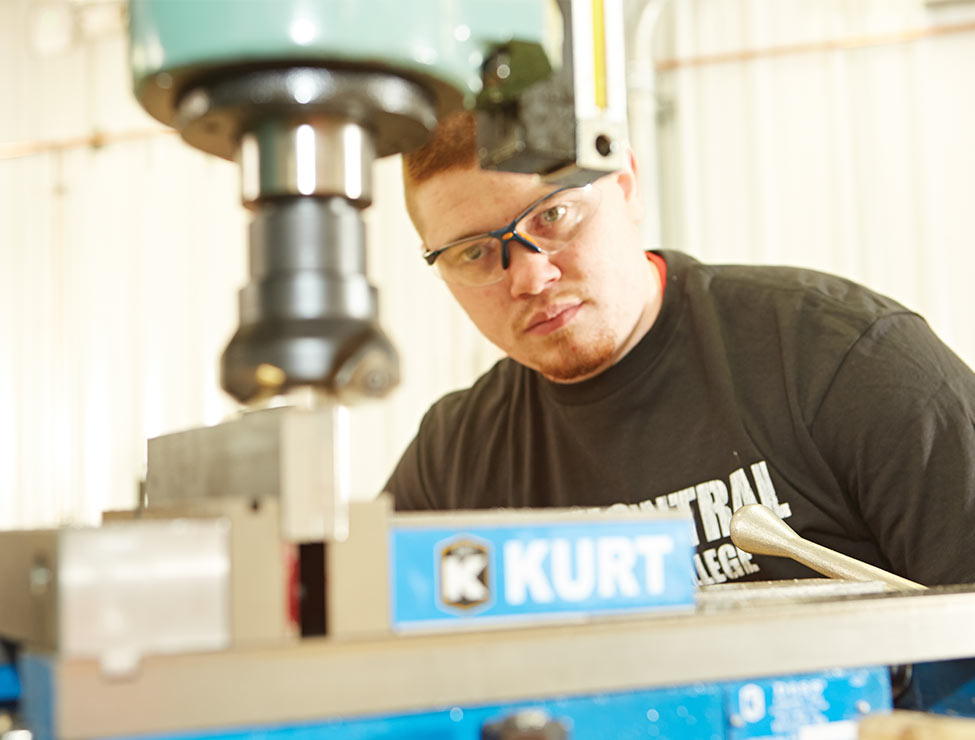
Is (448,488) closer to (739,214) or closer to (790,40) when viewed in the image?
(739,214)

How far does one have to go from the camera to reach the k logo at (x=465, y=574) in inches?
22.8

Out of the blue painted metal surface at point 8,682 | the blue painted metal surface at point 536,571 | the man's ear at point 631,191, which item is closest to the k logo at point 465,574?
the blue painted metal surface at point 536,571

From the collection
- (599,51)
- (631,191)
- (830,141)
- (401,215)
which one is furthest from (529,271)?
(401,215)

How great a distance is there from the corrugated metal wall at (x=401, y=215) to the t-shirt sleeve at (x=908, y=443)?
1.96 metres

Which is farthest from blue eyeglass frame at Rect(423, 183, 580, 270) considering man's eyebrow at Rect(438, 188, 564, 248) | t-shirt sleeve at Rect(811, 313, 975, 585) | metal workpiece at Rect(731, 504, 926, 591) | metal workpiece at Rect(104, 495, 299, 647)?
metal workpiece at Rect(104, 495, 299, 647)

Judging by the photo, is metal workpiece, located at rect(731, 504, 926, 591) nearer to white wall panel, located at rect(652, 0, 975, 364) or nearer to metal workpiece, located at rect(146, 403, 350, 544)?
metal workpiece, located at rect(146, 403, 350, 544)

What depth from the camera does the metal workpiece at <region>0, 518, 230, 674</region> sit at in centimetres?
48

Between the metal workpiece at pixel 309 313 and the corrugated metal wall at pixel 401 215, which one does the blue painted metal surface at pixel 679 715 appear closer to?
the metal workpiece at pixel 309 313

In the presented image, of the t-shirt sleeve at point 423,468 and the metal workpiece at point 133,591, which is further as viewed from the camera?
the t-shirt sleeve at point 423,468

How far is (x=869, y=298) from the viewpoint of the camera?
1.44 meters

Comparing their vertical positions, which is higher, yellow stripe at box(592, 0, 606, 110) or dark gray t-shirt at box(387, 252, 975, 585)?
yellow stripe at box(592, 0, 606, 110)

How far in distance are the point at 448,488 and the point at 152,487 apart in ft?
3.16

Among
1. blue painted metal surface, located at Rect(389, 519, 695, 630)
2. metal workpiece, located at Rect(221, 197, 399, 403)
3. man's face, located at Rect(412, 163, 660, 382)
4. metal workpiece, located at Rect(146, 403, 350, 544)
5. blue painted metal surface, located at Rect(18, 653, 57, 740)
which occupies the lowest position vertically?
blue painted metal surface, located at Rect(18, 653, 57, 740)

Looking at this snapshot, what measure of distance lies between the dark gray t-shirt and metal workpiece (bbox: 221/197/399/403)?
81 cm
